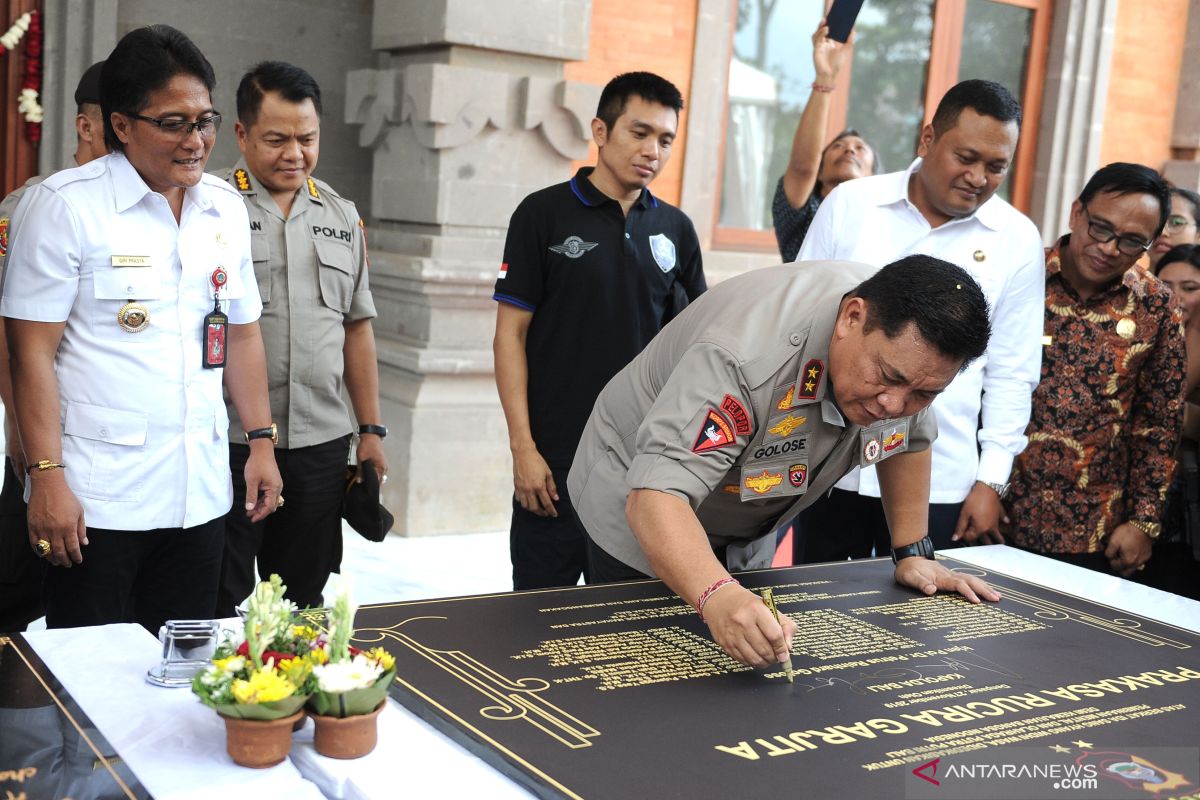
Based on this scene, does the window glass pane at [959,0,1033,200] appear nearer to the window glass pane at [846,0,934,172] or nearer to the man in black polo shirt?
the window glass pane at [846,0,934,172]

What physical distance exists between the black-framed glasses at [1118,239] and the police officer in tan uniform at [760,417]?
33.7 inches

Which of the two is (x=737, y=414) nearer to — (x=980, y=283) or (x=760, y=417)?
(x=760, y=417)

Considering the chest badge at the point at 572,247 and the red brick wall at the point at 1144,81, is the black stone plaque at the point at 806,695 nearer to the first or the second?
the chest badge at the point at 572,247

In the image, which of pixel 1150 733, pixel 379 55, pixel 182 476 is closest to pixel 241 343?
pixel 182 476

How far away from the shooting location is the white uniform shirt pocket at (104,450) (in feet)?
7.51

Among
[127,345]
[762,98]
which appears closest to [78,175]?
[127,345]

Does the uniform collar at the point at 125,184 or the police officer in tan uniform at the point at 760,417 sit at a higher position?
the uniform collar at the point at 125,184

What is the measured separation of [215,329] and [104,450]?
1.02ft

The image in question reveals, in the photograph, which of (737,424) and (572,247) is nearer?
(737,424)

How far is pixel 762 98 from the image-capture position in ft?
21.5

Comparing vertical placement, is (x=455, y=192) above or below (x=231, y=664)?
above

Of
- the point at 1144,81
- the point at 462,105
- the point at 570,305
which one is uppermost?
the point at 1144,81

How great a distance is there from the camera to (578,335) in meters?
3.10

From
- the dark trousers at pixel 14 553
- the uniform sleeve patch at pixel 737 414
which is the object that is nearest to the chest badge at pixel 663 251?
the uniform sleeve patch at pixel 737 414
